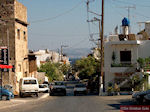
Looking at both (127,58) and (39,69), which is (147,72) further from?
(39,69)

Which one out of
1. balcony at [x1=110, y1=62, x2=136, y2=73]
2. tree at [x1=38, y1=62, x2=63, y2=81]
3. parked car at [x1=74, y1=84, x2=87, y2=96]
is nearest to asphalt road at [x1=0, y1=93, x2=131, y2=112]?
balcony at [x1=110, y1=62, x2=136, y2=73]

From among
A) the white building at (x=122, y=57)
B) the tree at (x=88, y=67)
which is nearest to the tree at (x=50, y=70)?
the tree at (x=88, y=67)

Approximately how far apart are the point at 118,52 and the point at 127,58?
1.36m

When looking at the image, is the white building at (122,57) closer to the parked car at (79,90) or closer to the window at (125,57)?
the window at (125,57)

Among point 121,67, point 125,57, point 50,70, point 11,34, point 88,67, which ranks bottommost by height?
point 50,70

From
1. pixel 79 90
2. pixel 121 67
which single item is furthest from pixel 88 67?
pixel 121 67

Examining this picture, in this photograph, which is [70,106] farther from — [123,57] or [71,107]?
[123,57]

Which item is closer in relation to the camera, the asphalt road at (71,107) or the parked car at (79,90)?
the asphalt road at (71,107)

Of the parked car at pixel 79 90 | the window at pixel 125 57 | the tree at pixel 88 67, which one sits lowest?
the parked car at pixel 79 90

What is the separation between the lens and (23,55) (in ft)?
156

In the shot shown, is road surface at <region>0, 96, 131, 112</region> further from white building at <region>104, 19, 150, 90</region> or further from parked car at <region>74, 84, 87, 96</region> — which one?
parked car at <region>74, 84, 87, 96</region>

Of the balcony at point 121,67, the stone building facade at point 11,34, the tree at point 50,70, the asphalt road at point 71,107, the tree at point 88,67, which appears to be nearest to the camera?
the asphalt road at point 71,107

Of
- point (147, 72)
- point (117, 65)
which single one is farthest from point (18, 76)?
point (147, 72)

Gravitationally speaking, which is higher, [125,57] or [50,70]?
[125,57]
